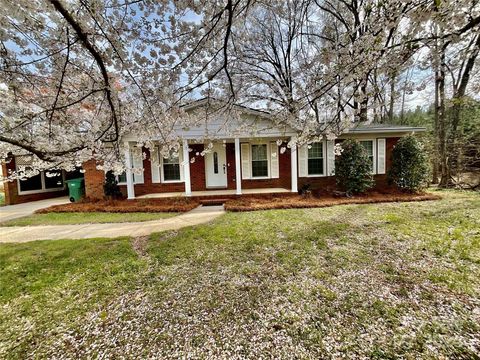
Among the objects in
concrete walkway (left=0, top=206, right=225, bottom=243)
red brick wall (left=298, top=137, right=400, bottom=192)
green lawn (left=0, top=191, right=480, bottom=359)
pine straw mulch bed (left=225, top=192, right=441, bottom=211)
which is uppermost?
red brick wall (left=298, top=137, right=400, bottom=192)

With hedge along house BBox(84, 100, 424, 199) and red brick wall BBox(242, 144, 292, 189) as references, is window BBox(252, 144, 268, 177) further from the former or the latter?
red brick wall BBox(242, 144, 292, 189)

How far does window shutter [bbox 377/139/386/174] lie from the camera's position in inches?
387

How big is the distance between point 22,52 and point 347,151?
9.00m

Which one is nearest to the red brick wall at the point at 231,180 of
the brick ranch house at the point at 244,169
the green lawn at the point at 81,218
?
the brick ranch house at the point at 244,169

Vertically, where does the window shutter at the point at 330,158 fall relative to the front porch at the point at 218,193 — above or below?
above

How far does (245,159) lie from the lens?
10.0 m

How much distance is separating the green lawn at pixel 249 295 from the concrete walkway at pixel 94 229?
1.85 feet

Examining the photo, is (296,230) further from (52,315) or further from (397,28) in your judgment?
(52,315)

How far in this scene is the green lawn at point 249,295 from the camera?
2.02m

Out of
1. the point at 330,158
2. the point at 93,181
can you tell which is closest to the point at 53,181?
the point at 93,181

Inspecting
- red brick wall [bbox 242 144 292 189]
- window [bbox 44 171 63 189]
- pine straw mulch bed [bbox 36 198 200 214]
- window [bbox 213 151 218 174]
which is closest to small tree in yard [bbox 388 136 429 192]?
red brick wall [bbox 242 144 292 189]

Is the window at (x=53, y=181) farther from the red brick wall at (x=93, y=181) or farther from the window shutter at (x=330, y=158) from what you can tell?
the window shutter at (x=330, y=158)

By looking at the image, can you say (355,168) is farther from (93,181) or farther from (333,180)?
(93,181)

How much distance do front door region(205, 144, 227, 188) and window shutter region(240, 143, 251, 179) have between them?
828mm
